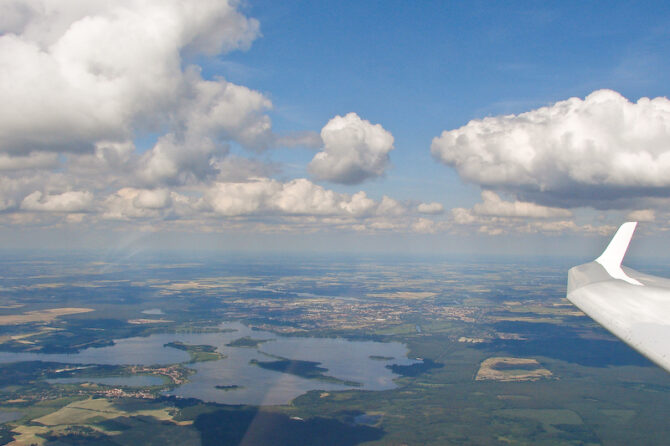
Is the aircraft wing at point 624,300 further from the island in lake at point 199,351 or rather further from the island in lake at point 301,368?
the island in lake at point 199,351

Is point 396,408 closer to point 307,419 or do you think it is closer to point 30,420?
point 307,419

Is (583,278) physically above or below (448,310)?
above

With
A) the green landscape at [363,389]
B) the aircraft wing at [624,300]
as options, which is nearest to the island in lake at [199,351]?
the green landscape at [363,389]

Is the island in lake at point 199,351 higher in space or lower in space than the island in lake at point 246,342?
higher

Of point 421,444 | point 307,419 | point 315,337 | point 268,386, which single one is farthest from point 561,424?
point 315,337

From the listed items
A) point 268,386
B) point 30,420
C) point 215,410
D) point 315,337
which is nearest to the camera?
point 30,420

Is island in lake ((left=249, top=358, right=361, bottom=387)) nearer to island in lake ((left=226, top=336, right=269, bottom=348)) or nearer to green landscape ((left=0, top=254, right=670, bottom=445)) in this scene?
green landscape ((left=0, top=254, right=670, bottom=445))

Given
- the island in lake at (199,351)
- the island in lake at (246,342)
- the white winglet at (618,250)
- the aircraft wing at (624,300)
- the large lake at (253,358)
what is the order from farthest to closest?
the island in lake at (246,342)
the island in lake at (199,351)
the large lake at (253,358)
the white winglet at (618,250)
the aircraft wing at (624,300)
